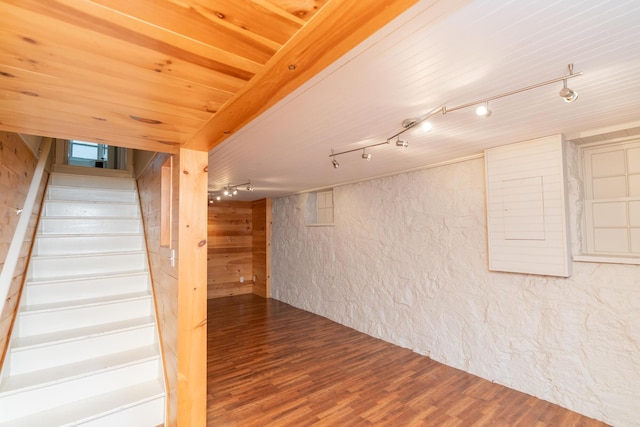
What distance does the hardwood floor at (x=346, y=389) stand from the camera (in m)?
2.26

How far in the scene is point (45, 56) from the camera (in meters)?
0.94

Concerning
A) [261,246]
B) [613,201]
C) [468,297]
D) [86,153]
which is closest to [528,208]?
[613,201]

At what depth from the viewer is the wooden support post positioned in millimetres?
1831

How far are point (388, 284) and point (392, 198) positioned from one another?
44.2 inches

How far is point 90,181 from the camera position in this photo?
11.7ft

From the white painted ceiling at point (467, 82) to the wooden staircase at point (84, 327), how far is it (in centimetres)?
150

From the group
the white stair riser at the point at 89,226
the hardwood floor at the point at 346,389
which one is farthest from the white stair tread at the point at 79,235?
the hardwood floor at the point at 346,389

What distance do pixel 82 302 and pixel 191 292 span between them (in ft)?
4.13

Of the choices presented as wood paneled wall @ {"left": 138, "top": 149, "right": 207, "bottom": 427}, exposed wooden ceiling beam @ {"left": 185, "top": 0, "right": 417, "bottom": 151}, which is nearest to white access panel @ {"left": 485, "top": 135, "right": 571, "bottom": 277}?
A: exposed wooden ceiling beam @ {"left": 185, "top": 0, "right": 417, "bottom": 151}

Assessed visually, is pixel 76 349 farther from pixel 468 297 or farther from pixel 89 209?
pixel 468 297

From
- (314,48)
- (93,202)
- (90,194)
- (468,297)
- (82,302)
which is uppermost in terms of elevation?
(314,48)

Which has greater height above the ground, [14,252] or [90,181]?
[90,181]

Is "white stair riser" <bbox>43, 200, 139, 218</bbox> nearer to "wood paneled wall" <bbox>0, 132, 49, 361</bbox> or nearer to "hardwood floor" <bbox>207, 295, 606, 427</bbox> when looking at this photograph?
"wood paneled wall" <bbox>0, 132, 49, 361</bbox>

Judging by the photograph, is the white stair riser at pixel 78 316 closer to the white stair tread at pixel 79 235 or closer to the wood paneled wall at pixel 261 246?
the white stair tread at pixel 79 235
